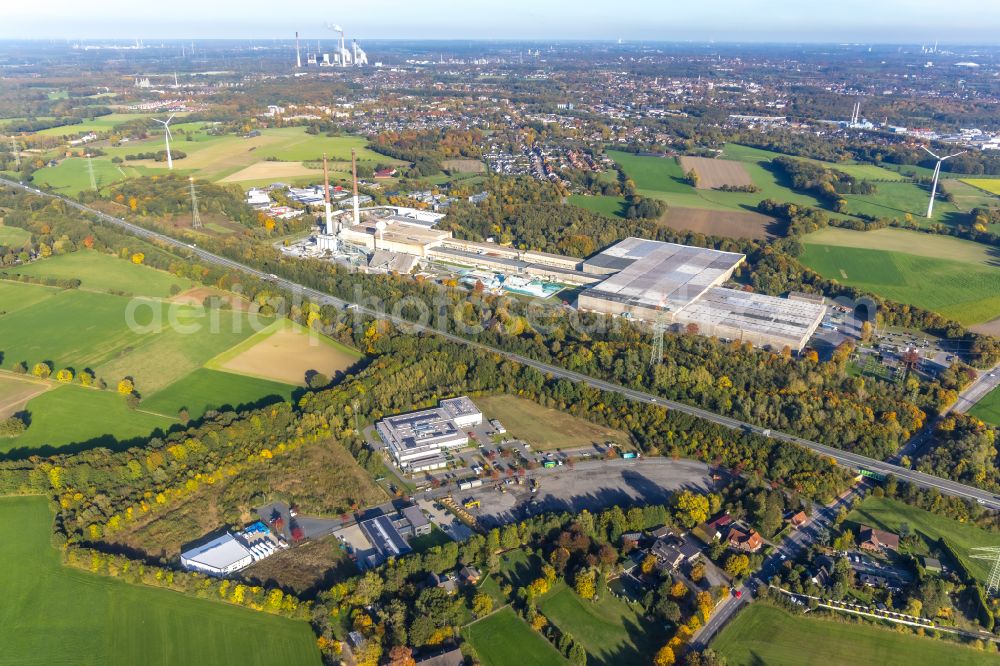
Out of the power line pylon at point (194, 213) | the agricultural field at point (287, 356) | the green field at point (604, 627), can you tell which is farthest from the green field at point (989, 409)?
the power line pylon at point (194, 213)

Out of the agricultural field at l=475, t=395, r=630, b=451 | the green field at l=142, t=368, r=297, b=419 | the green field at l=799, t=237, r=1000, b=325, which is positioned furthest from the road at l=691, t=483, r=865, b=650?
the green field at l=799, t=237, r=1000, b=325

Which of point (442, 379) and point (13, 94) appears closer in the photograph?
point (442, 379)

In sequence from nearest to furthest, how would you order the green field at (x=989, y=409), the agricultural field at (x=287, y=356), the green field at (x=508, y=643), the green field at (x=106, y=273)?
the green field at (x=508, y=643) → the green field at (x=989, y=409) → the agricultural field at (x=287, y=356) → the green field at (x=106, y=273)

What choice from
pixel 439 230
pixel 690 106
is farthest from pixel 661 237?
pixel 690 106

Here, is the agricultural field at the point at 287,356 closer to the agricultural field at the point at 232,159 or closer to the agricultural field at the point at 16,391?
the agricultural field at the point at 16,391

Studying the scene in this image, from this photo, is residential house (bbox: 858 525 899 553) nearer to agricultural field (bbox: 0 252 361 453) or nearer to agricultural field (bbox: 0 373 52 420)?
agricultural field (bbox: 0 252 361 453)

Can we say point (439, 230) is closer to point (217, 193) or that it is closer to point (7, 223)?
point (217, 193)

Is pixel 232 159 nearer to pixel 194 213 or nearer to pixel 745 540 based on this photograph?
pixel 194 213
